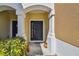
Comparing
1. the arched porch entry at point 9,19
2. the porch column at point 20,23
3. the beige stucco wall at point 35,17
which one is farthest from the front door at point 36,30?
the arched porch entry at point 9,19

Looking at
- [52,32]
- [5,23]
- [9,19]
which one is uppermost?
[9,19]

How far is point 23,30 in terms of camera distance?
788 cm

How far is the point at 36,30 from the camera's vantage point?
24.3 ft

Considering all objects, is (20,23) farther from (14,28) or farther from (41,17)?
(41,17)

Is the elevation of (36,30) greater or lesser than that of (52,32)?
greater

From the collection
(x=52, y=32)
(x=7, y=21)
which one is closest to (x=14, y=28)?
(x=7, y=21)

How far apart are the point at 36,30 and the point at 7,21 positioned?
1.32 metres

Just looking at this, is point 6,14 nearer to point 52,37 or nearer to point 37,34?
point 37,34

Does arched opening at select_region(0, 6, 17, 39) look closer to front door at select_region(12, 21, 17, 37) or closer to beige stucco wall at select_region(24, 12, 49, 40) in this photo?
front door at select_region(12, 21, 17, 37)

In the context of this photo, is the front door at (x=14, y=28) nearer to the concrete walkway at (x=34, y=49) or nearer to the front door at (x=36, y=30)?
the front door at (x=36, y=30)

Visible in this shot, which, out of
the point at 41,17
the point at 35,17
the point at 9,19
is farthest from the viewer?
the point at 41,17

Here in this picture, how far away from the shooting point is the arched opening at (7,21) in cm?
690

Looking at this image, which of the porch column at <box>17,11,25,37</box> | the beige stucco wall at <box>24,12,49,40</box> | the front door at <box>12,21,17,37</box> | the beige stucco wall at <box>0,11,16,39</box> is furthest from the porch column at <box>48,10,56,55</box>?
the beige stucco wall at <box>0,11,16,39</box>

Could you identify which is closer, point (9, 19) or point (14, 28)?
point (9, 19)
